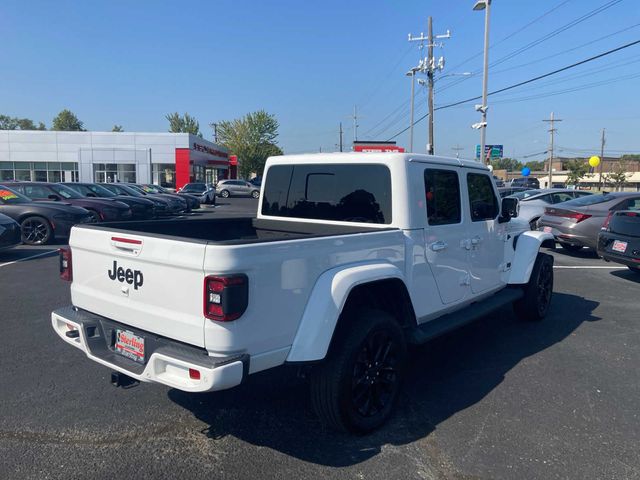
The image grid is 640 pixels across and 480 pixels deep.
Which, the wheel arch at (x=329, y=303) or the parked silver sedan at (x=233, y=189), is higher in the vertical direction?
the parked silver sedan at (x=233, y=189)

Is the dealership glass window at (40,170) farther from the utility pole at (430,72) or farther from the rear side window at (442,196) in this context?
the rear side window at (442,196)

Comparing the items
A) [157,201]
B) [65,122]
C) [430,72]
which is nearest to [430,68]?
[430,72]

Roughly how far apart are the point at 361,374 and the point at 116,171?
43.2 metres

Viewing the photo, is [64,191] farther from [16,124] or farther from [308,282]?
[16,124]

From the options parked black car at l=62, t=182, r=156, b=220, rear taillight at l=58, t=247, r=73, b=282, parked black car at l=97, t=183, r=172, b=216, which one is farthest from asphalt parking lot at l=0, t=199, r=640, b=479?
parked black car at l=97, t=183, r=172, b=216

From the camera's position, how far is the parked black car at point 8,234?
957 cm

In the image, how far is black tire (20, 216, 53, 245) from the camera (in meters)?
11.8

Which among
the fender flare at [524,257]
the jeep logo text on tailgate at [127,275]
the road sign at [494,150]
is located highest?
the road sign at [494,150]

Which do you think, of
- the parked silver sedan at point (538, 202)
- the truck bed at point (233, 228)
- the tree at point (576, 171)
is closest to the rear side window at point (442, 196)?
the truck bed at point (233, 228)

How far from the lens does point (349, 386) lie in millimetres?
3256

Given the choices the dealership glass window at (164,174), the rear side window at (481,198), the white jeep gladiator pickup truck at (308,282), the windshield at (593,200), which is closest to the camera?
the white jeep gladiator pickup truck at (308,282)

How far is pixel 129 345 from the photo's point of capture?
3234mm

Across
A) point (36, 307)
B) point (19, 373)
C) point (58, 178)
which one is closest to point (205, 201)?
point (58, 178)

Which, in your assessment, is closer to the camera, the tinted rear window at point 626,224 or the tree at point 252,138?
the tinted rear window at point 626,224
